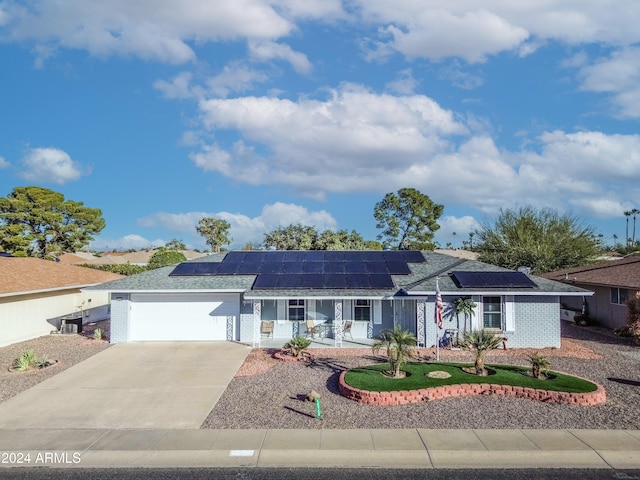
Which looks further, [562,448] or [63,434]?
[63,434]

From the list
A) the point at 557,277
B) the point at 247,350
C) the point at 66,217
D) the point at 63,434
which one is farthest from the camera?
the point at 66,217

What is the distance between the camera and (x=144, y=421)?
1129cm

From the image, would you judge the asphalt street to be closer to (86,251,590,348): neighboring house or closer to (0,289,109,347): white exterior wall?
(86,251,590,348): neighboring house

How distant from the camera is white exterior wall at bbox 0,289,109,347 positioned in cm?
2042

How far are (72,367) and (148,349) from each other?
318cm

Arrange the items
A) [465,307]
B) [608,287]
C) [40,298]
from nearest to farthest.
Answer: 1. [465,307]
2. [40,298]
3. [608,287]

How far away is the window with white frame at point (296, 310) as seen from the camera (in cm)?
2103

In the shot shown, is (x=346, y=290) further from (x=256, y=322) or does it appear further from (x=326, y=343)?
(x=256, y=322)

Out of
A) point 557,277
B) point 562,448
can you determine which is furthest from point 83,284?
point 557,277

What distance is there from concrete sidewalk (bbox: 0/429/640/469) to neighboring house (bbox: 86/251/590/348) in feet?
29.8

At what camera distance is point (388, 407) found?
39.1 feet

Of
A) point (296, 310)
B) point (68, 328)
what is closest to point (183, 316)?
point (296, 310)

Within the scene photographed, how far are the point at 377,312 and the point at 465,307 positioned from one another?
3.87 metres

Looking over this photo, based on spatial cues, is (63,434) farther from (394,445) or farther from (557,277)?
(557,277)
